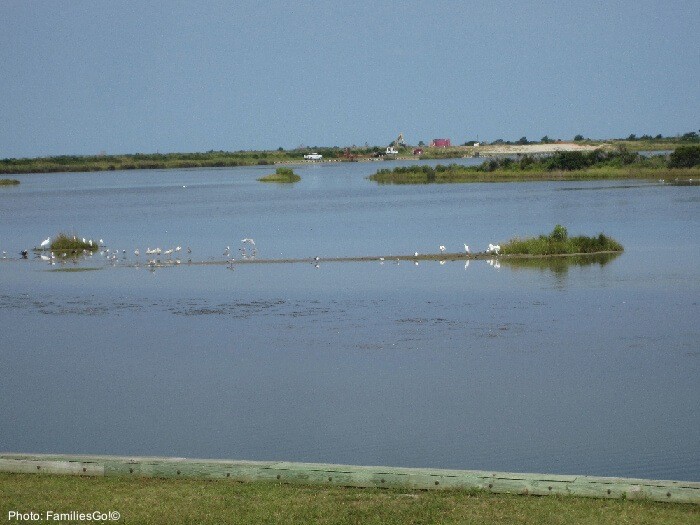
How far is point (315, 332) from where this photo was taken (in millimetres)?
19188

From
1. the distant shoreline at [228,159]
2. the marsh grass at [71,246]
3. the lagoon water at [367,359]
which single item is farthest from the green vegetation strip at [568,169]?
the distant shoreline at [228,159]

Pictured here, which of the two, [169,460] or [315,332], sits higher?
[169,460]

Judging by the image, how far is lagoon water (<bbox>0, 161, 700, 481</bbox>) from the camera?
11.7 metres

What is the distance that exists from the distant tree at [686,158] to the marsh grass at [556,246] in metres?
47.3

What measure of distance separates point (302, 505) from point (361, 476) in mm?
655

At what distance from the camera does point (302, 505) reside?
812cm

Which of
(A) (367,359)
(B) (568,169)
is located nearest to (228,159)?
(B) (568,169)

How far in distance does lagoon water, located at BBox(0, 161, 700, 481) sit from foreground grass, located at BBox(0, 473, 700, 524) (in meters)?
2.43

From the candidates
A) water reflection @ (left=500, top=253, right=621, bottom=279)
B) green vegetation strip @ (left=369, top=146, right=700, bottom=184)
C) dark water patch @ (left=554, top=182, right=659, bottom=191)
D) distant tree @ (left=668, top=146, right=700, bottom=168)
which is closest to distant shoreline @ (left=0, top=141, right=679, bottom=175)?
green vegetation strip @ (left=369, top=146, right=700, bottom=184)

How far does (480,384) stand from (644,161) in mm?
→ 68319

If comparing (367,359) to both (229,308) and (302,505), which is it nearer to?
(229,308)

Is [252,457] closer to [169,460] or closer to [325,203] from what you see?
[169,460]

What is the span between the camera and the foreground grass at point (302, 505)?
25.5 feet

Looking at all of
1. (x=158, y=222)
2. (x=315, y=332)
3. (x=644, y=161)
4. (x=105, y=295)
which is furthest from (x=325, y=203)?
(x=315, y=332)
